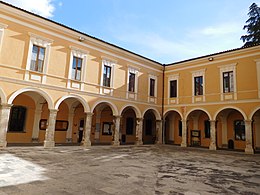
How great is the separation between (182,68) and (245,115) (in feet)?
22.2

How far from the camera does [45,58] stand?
42.1 ft

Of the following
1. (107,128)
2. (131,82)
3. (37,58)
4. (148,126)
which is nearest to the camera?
(37,58)

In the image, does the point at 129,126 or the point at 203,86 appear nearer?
the point at 203,86

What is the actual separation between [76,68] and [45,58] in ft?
7.02

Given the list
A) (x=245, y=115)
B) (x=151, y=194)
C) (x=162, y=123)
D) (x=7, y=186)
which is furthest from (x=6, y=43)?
(x=245, y=115)

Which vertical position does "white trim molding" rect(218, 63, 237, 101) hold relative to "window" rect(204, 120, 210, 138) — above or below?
above

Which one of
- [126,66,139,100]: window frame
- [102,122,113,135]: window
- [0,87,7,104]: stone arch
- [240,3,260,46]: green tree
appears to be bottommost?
[102,122,113,135]: window

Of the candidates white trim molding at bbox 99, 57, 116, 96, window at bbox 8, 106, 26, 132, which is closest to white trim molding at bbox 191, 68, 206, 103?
white trim molding at bbox 99, 57, 116, 96

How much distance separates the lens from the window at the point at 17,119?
14.1 m

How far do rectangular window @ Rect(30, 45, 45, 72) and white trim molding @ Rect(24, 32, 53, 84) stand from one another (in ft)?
0.57

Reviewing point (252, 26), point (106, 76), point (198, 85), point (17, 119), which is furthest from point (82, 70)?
point (252, 26)

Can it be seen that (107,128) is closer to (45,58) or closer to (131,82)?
(131,82)

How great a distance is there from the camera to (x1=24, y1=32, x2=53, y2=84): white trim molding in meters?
12.1

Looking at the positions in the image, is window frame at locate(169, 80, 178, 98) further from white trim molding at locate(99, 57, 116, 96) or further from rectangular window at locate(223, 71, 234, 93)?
white trim molding at locate(99, 57, 116, 96)
